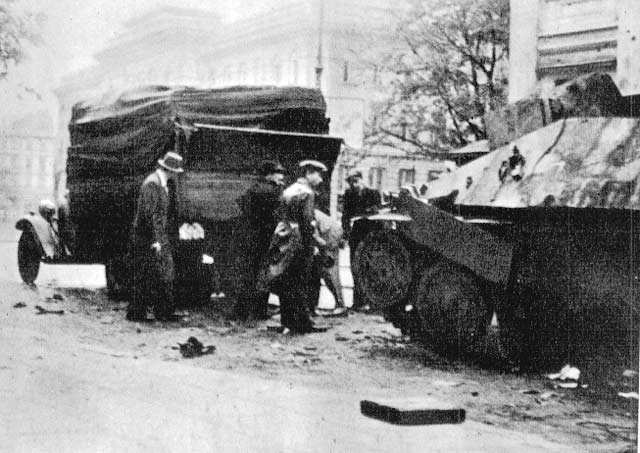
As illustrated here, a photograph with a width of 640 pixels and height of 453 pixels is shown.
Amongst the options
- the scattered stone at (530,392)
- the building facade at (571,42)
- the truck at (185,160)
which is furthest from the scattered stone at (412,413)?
the truck at (185,160)

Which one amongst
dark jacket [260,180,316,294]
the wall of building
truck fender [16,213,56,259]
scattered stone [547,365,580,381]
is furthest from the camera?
truck fender [16,213,56,259]

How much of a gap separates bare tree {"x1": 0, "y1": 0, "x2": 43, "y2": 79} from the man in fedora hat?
3.30 meters

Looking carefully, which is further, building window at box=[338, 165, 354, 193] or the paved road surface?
building window at box=[338, 165, 354, 193]

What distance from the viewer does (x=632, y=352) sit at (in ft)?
20.0

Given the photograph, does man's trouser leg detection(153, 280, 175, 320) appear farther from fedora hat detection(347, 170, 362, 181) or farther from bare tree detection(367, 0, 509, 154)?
fedora hat detection(347, 170, 362, 181)

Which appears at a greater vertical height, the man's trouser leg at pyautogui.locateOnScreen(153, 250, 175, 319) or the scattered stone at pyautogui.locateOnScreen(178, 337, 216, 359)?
the man's trouser leg at pyautogui.locateOnScreen(153, 250, 175, 319)

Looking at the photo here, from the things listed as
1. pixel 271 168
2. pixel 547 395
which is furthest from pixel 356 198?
pixel 547 395

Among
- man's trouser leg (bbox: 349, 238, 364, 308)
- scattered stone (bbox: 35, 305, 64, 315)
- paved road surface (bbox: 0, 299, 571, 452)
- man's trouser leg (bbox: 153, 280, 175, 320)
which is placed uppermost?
man's trouser leg (bbox: 349, 238, 364, 308)

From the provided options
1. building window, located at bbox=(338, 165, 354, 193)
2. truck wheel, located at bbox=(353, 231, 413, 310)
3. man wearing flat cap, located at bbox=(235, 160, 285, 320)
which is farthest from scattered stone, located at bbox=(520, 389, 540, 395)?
building window, located at bbox=(338, 165, 354, 193)

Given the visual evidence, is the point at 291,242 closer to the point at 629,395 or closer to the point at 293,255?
the point at 293,255

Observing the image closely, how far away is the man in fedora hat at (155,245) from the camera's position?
827 centimetres

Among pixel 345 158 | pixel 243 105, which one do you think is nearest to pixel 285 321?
pixel 243 105

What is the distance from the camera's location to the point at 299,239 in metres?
8.00

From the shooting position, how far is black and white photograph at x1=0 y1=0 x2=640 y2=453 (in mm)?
4977
